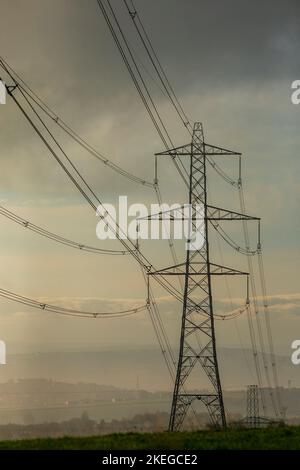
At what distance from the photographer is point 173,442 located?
34.8 metres

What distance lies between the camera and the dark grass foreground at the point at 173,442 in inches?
1323

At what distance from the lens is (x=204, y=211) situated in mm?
62875

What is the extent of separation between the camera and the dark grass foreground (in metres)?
33.6
